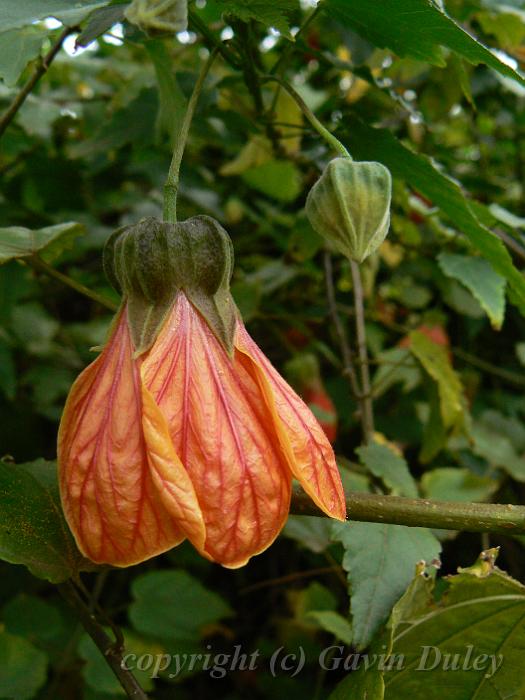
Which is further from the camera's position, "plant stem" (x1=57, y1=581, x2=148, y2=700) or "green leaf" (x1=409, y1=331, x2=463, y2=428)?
"green leaf" (x1=409, y1=331, x2=463, y2=428)

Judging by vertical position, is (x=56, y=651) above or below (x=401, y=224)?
below

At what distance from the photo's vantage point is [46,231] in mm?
795

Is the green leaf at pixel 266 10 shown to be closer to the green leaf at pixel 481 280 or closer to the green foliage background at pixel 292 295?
the green foliage background at pixel 292 295

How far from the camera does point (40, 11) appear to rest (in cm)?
61

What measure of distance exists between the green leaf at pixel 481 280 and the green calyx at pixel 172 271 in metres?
0.40

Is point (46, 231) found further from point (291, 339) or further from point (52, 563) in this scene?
point (291, 339)

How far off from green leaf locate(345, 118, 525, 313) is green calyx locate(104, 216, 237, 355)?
0.20m

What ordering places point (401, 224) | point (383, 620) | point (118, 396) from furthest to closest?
point (401, 224), point (383, 620), point (118, 396)

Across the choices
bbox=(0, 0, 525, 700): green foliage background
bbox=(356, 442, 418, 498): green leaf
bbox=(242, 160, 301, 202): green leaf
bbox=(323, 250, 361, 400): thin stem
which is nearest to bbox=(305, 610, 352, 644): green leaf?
bbox=(0, 0, 525, 700): green foliage background

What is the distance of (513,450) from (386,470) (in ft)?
1.84

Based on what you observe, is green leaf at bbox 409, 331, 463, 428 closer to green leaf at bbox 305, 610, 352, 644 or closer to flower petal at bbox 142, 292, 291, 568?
green leaf at bbox 305, 610, 352, 644

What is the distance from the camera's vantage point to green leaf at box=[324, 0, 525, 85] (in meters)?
0.58

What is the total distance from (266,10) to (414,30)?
0.12 m

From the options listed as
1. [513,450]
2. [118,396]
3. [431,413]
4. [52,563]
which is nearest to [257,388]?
[118,396]
